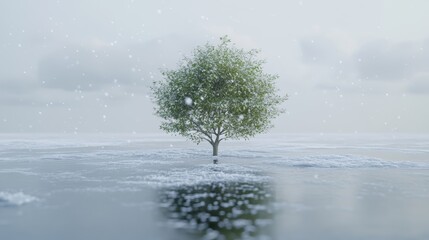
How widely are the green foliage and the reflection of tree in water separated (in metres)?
21.2

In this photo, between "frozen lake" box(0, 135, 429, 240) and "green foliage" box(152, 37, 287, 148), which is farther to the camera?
"green foliage" box(152, 37, 287, 148)

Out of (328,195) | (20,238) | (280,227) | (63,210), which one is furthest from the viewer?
(328,195)

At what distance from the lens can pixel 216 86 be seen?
170 ft

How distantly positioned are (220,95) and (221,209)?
30.8 meters

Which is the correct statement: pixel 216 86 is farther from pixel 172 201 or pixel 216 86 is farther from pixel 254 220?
pixel 254 220

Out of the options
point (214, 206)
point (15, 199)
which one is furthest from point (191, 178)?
point (15, 199)

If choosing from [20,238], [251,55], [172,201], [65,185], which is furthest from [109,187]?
[251,55]

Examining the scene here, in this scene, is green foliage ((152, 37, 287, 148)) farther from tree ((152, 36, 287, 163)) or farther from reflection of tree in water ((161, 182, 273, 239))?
reflection of tree in water ((161, 182, 273, 239))

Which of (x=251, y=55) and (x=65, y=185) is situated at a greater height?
(x=251, y=55)

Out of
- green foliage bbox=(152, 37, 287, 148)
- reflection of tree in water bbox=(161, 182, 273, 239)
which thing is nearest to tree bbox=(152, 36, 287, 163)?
green foliage bbox=(152, 37, 287, 148)

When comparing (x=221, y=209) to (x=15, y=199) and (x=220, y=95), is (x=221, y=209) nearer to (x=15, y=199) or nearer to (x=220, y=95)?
(x=15, y=199)

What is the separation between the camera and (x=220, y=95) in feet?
169

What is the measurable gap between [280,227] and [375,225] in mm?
4030

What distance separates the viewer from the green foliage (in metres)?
51.1
